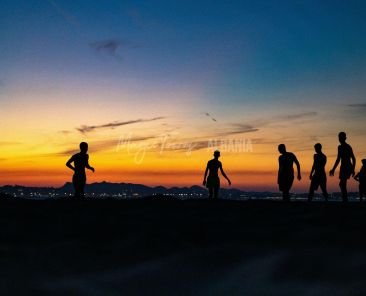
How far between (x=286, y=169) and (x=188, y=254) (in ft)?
28.3

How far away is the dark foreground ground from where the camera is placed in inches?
225

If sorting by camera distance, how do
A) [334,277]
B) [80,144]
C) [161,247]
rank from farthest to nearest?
1. [80,144]
2. [161,247]
3. [334,277]

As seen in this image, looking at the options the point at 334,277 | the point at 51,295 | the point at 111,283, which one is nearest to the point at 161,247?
the point at 111,283

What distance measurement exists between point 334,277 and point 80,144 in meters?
10.6

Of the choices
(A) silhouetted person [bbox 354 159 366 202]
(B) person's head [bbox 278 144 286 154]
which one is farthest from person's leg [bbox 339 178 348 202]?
(A) silhouetted person [bbox 354 159 366 202]

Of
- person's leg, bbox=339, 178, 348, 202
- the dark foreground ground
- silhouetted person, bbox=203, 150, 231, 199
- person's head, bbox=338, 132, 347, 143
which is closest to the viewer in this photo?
A: the dark foreground ground

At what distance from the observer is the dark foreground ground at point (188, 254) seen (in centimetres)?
573

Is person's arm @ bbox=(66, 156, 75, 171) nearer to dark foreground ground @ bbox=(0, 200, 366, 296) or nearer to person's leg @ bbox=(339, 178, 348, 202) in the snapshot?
dark foreground ground @ bbox=(0, 200, 366, 296)

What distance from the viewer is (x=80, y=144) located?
15.0 m

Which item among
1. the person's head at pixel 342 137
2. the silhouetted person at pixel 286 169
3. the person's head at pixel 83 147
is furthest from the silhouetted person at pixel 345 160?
the person's head at pixel 83 147

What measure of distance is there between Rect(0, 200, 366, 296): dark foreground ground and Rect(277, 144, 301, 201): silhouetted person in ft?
14.3

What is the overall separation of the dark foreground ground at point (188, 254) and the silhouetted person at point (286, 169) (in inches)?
172

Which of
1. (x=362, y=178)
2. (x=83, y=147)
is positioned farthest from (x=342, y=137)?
(x=83, y=147)

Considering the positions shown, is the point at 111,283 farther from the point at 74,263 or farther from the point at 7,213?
the point at 7,213
